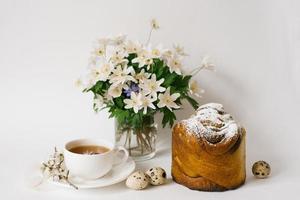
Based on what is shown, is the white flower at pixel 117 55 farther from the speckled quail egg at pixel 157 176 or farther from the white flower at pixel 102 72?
the speckled quail egg at pixel 157 176

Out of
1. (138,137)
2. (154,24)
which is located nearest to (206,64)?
(154,24)

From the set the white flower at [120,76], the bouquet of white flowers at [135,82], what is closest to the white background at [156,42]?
the bouquet of white flowers at [135,82]

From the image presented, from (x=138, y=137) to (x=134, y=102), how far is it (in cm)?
16

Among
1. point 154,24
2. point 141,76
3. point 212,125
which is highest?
point 154,24

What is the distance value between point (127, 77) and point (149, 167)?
0.28 m

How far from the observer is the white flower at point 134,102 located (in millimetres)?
1534

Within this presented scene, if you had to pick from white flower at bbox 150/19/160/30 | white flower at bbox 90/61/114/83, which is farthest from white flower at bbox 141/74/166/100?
white flower at bbox 150/19/160/30

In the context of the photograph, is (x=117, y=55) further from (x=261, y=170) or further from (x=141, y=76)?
(x=261, y=170)

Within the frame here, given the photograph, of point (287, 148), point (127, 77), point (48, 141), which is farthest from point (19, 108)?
point (287, 148)

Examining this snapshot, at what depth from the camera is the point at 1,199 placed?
139 centimetres

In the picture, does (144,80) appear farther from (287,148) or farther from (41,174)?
(287,148)

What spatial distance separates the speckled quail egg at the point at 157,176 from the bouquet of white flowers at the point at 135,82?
17 centimetres

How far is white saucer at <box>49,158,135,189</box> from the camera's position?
1.43m

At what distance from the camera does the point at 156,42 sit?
1813 millimetres
